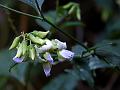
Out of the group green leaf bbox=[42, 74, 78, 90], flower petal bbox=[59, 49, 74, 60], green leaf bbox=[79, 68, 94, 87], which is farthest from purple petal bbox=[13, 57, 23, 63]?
green leaf bbox=[42, 74, 78, 90]

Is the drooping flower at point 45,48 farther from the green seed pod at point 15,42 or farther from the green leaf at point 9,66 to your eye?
the green leaf at point 9,66

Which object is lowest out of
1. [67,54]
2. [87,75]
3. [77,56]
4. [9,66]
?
[9,66]

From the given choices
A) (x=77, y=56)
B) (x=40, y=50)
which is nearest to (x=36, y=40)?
(x=40, y=50)

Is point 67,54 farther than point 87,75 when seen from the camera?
No

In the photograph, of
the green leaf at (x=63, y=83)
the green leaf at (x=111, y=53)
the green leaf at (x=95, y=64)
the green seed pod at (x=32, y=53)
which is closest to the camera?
the green seed pod at (x=32, y=53)

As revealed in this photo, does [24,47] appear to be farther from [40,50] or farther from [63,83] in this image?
[63,83]

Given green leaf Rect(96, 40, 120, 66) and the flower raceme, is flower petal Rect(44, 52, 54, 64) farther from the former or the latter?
green leaf Rect(96, 40, 120, 66)

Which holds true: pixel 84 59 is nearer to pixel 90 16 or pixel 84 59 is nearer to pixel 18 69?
pixel 18 69

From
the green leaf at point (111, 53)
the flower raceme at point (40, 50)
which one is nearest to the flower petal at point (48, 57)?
the flower raceme at point (40, 50)
